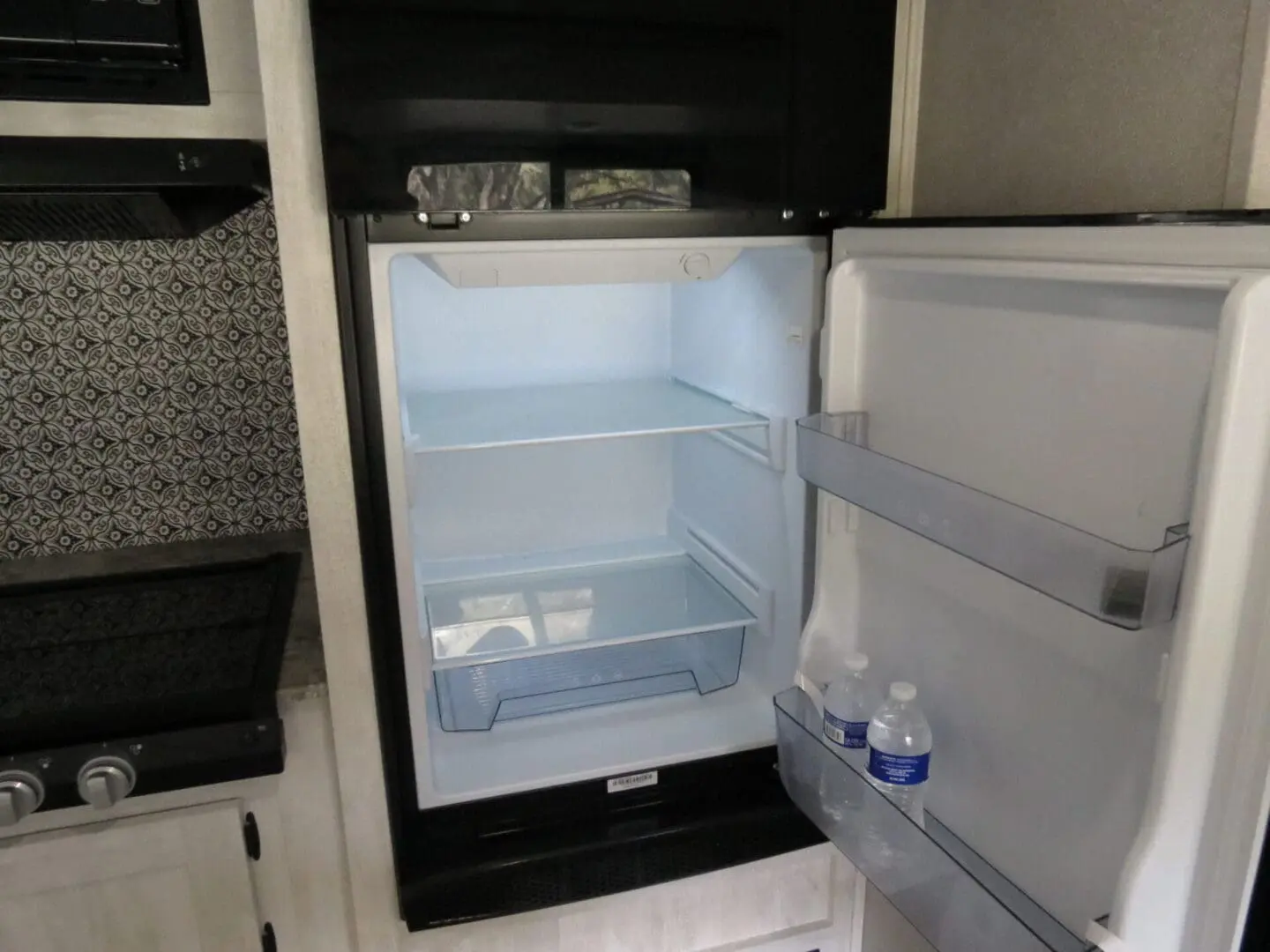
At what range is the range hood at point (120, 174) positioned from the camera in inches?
37.3

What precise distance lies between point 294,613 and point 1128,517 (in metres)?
1.16

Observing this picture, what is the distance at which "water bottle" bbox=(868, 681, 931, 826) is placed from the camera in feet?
3.37

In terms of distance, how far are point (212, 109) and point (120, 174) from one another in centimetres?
13

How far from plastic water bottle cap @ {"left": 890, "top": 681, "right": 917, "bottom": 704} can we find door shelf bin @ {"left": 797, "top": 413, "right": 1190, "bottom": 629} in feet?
0.73

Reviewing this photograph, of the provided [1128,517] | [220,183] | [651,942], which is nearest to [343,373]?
[220,183]

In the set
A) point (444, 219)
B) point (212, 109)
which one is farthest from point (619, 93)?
point (212, 109)

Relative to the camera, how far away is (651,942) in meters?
1.35

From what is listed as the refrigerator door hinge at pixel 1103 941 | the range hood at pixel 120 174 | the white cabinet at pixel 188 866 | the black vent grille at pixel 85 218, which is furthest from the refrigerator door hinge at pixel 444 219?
the refrigerator door hinge at pixel 1103 941

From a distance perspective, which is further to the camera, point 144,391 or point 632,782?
point 144,391

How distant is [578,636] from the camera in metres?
1.62

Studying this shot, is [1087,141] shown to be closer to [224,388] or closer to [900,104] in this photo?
[900,104]

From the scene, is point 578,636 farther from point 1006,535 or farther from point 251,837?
point 1006,535

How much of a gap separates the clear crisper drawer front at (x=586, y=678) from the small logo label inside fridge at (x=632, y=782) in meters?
0.25

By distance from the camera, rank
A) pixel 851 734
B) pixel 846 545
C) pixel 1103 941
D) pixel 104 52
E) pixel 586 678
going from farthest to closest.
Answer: pixel 586 678 < pixel 846 545 < pixel 851 734 < pixel 104 52 < pixel 1103 941
